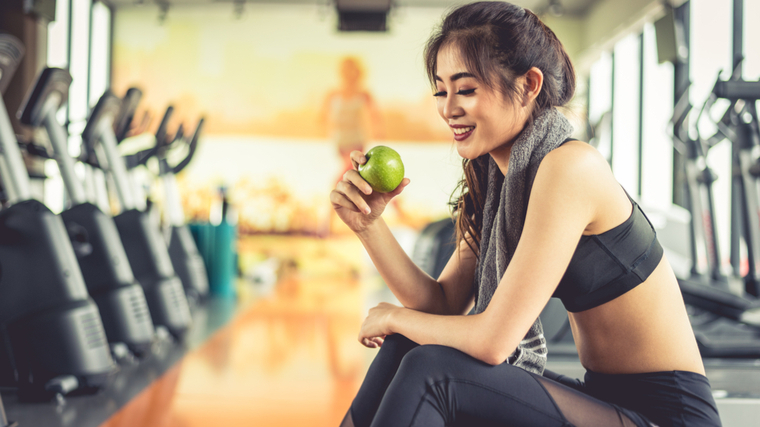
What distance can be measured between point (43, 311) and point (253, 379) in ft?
2.68

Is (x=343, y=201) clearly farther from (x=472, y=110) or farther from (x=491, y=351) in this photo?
(x=491, y=351)

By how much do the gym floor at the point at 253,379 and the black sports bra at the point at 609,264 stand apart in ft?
3.08

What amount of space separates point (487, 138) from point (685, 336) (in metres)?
0.51

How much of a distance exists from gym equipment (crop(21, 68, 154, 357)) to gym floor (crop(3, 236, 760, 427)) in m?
0.18

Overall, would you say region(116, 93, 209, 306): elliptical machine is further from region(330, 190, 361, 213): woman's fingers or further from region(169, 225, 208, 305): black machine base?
region(330, 190, 361, 213): woman's fingers

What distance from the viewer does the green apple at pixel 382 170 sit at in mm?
1052

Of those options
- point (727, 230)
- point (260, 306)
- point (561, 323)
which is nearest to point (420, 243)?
point (561, 323)

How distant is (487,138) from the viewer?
1017 mm

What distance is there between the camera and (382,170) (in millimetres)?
1048

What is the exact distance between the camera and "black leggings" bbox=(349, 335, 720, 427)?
33.0 inches

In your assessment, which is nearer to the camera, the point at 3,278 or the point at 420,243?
the point at 3,278

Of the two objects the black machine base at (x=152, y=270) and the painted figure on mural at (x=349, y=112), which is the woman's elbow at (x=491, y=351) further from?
the painted figure on mural at (x=349, y=112)

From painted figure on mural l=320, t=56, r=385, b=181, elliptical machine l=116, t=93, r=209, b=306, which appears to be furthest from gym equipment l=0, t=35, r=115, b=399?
painted figure on mural l=320, t=56, r=385, b=181

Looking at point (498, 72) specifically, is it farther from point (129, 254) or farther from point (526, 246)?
point (129, 254)
